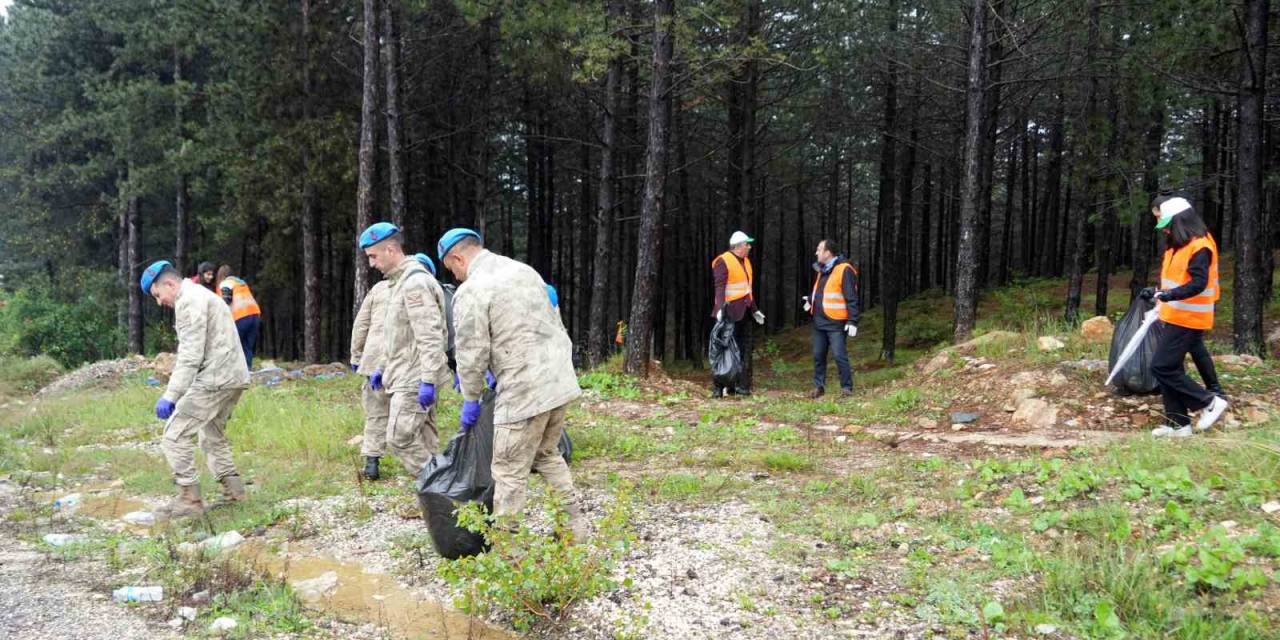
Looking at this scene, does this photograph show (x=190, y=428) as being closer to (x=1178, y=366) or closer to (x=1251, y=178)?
(x=1178, y=366)

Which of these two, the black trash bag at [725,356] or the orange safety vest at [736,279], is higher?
the orange safety vest at [736,279]

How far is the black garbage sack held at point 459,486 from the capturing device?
434 centimetres

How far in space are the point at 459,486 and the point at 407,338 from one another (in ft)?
6.80

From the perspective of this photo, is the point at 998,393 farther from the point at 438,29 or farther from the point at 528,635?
the point at 438,29

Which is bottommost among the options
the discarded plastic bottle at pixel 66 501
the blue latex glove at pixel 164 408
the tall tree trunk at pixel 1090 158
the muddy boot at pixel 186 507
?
the discarded plastic bottle at pixel 66 501

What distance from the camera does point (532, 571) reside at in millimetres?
3613

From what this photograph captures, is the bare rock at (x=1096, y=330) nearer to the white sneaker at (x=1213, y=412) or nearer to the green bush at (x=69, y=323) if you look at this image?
the white sneaker at (x=1213, y=412)

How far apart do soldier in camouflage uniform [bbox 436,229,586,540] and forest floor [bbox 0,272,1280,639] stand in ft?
1.98

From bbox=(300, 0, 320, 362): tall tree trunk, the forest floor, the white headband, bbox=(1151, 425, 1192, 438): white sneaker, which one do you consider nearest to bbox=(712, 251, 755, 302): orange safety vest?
the forest floor

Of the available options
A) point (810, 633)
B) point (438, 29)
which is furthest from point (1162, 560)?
point (438, 29)

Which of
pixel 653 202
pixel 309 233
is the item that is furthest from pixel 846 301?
pixel 309 233

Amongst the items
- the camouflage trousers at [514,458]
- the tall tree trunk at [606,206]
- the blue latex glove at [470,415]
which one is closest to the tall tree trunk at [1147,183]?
the tall tree trunk at [606,206]

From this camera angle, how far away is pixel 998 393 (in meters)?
8.57

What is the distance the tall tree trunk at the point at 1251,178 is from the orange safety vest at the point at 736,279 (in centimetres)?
617
